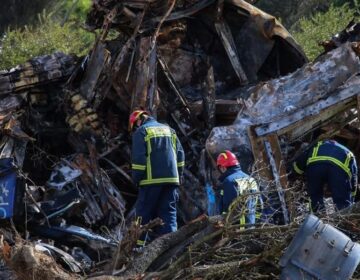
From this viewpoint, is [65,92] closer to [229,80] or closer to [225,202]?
[229,80]

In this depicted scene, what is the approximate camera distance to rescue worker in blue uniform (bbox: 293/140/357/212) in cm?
677

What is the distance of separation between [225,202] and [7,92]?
3.23 metres

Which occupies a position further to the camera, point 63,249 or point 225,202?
point 63,249

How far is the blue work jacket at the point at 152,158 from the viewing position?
6707mm

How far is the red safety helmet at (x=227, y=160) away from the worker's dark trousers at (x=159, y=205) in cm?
51

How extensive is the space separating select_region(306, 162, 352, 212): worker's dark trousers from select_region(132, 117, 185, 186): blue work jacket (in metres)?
1.16

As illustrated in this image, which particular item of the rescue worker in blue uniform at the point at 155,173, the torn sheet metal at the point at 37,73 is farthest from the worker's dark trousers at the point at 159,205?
the torn sheet metal at the point at 37,73

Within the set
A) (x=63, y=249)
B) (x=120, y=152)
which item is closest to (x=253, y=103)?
(x=120, y=152)

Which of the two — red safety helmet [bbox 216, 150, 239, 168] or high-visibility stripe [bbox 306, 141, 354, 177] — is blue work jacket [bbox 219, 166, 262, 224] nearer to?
red safety helmet [bbox 216, 150, 239, 168]

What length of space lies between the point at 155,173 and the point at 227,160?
2.08 ft

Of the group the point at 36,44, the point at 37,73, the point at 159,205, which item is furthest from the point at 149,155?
the point at 36,44

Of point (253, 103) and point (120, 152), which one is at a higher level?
point (253, 103)

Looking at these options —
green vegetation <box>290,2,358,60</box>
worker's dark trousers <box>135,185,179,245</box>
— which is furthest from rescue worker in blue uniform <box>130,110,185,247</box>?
green vegetation <box>290,2,358,60</box>

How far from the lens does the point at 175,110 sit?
835 cm
